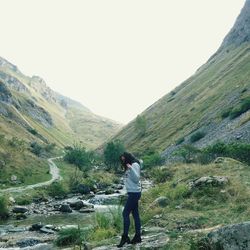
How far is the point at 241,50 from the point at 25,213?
160991 mm

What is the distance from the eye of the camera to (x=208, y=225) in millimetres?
19781

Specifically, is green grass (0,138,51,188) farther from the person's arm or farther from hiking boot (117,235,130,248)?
the person's arm

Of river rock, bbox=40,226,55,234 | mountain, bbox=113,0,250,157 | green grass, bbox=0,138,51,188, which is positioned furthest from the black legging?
green grass, bbox=0,138,51,188

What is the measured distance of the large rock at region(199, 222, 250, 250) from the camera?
12.0 metres

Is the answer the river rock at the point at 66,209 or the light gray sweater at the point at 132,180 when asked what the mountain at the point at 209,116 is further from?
the light gray sweater at the point at 132,180

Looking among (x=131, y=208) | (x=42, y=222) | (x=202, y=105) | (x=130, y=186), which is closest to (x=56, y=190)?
(x=42, y=222)

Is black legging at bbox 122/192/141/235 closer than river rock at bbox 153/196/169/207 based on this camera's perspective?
Yes

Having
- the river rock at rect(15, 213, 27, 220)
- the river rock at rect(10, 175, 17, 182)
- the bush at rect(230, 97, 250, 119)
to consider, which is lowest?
the bush at rect(230, 97, 250, 119)

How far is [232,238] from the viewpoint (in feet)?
40.0

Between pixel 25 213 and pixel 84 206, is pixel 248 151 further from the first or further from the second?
pixel 25 213

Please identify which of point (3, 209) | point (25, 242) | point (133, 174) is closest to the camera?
point (133, 174)

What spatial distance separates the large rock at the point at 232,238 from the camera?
1202cm

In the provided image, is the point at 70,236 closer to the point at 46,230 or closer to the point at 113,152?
the point at 46,230

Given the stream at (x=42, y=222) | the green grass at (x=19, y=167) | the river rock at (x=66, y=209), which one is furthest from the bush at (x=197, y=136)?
the river rock at (x=66, y=209)
